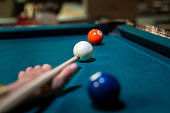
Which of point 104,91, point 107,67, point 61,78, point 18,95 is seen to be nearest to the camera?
point 18,95

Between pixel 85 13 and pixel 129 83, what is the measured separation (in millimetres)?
5981

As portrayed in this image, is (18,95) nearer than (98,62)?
Yes

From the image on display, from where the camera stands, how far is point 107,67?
1.52 metres

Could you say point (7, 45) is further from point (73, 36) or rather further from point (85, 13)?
point (85, 13)

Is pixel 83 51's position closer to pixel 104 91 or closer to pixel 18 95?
pixel 104 91

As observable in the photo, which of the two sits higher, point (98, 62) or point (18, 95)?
point (18, 95)

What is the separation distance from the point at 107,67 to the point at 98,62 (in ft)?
0.47

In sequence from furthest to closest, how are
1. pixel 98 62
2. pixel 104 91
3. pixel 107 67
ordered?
pixel 98 62
pixel 107 67
pixel 104 91

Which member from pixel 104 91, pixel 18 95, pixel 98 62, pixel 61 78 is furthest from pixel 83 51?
pixel 18 95

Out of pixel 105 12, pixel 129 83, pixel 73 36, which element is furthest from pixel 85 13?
pixel 129 83

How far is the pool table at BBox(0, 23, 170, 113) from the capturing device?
3.16 feet

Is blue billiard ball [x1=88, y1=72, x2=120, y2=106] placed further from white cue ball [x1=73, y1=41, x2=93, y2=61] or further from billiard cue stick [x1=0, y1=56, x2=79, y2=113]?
white cue ball [x1=73, y1=41, x2=93, y2=61]

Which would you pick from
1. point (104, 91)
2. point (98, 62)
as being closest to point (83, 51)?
point (98, 62)

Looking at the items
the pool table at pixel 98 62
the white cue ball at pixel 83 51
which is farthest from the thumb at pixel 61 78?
the white cue ball at pixel 83 51
